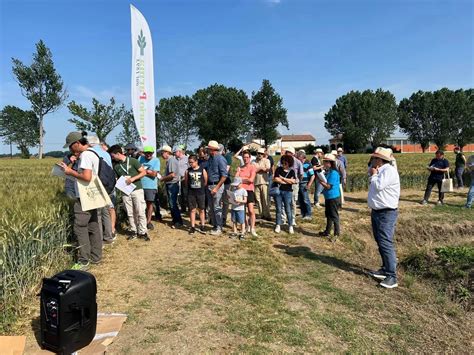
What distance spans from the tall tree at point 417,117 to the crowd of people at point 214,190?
6733 cm

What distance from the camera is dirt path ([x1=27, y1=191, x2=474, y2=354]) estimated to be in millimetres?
3553

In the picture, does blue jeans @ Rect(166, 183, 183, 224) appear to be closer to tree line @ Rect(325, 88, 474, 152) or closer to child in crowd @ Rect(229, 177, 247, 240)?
child in crowd @ Rect(229, 177, 247, 240)

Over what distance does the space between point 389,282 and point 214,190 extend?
3.72 m

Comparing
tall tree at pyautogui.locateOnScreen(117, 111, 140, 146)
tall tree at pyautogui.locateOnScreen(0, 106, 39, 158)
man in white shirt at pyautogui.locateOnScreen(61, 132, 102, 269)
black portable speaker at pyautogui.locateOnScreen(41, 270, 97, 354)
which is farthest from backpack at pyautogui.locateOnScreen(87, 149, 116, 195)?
tall tree at pyautogui.locateOnScreen(0, 106, 39, 158)

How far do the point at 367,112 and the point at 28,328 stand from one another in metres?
68.4

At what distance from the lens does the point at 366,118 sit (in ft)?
213

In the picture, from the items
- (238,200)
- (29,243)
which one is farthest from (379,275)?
(29,243)

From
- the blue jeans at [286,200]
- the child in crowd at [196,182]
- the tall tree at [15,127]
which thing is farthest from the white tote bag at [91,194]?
the tall tree at [15,127]

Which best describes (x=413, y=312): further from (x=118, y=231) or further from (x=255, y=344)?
(x=118, y=231)

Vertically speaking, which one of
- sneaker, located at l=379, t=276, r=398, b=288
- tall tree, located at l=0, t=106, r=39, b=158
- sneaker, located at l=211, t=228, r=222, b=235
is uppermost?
tall tree, located at l=0, t=106, r=39, b=158

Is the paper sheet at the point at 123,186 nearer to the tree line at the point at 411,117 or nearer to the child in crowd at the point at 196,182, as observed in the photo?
the child in crowd at the point at 196,182

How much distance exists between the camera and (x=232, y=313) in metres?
4.07

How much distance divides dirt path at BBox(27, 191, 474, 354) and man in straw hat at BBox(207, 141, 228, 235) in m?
0.79

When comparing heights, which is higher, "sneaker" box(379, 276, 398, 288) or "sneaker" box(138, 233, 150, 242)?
"sneaker" box(138, 233, 150, 242)
